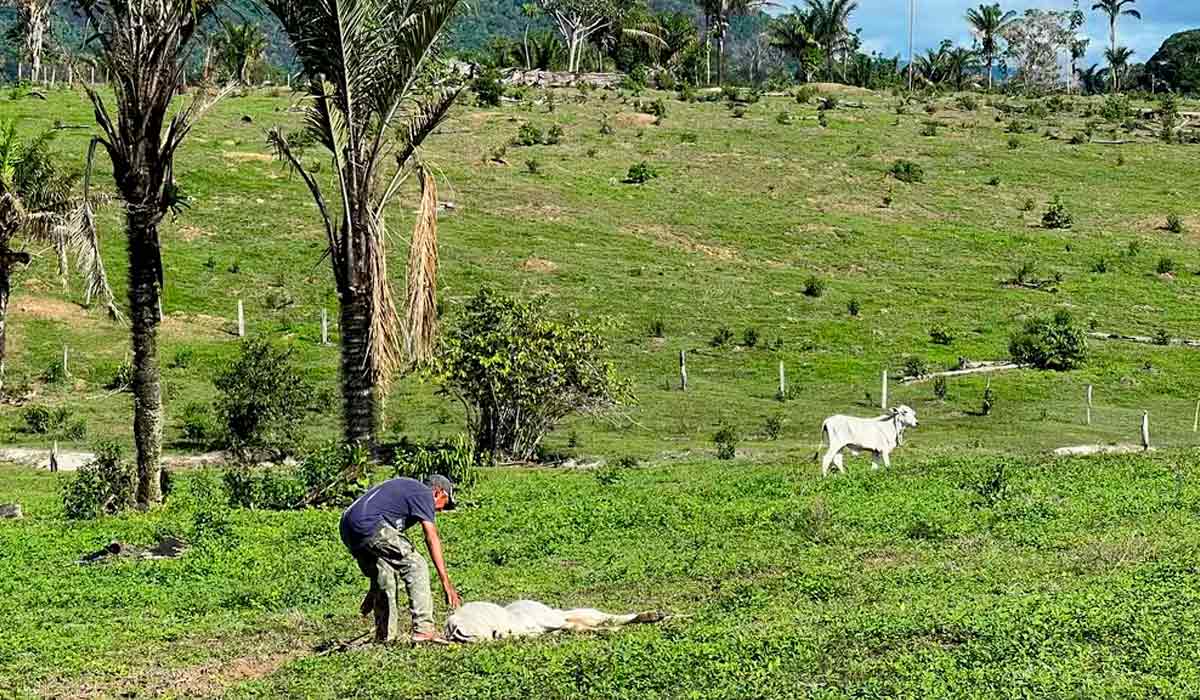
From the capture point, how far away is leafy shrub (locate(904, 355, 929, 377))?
1857 inches

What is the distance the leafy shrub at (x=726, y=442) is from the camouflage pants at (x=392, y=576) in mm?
19721

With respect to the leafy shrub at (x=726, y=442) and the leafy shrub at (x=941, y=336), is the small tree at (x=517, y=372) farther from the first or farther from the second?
the leafy shrub at (x=941, y=336)

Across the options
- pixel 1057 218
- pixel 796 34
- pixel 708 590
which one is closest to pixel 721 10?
pixel 796 34

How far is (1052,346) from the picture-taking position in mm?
48062

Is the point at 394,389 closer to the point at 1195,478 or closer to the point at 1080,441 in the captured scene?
the point at 1080,441

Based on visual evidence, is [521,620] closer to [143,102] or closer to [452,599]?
[452,599]

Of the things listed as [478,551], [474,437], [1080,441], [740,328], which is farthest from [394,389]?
[478,551]

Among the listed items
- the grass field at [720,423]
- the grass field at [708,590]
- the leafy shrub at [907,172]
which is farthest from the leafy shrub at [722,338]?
the leafy shrub at [907,172]

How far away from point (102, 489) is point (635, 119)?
220 ft

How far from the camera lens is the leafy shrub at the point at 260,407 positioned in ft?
113

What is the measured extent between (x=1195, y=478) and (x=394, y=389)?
2838 centimetres

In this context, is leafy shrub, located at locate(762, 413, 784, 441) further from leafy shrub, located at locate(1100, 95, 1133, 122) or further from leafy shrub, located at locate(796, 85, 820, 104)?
leafy shrub, located at locate(1100, 95, 1133, 122)

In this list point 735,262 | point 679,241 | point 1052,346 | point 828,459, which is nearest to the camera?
point 828,459

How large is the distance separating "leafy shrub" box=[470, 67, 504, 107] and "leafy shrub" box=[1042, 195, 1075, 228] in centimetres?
3671
